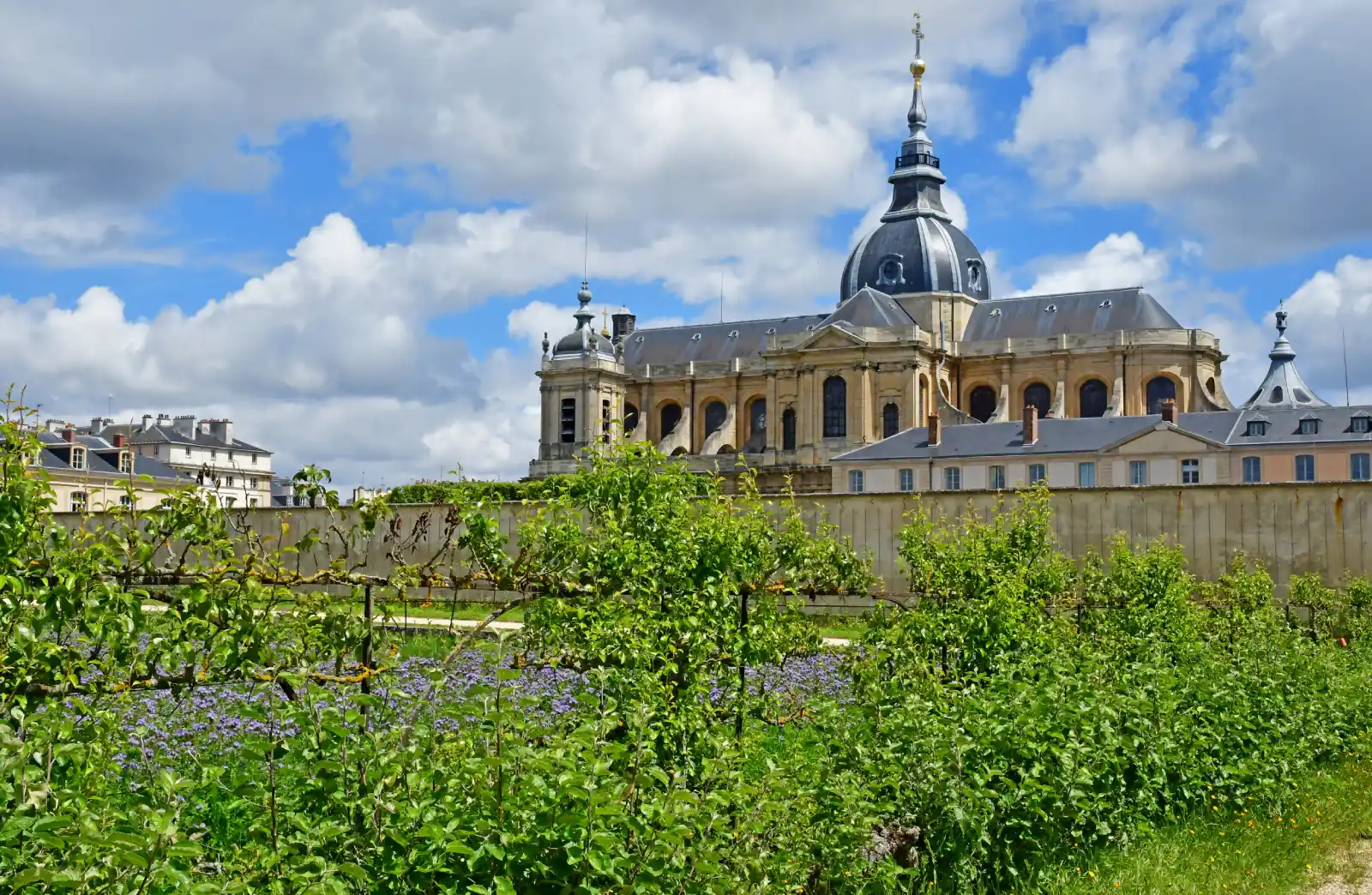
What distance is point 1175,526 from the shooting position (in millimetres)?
18172

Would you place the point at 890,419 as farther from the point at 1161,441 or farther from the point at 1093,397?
the point at 1161,441

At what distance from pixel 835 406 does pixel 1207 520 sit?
44.9m

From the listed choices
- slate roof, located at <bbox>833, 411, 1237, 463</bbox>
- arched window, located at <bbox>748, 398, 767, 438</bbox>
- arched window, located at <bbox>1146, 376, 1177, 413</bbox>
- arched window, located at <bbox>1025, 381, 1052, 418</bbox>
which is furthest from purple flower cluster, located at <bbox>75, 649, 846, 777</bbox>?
arched window, located at <bbox>748, 398, 767, 438</bbox>

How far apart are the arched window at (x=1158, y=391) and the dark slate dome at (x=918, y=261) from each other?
39.4ft

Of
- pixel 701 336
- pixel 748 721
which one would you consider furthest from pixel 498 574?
pixel 701 336

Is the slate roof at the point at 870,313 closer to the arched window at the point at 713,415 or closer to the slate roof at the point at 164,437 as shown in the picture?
the arched window at the point at 713,415

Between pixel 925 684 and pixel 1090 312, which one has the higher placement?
pixel 1090 312

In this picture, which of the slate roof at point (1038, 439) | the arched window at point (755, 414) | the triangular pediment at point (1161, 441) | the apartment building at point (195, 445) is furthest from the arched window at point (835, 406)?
the apartment building at point (195, 445)

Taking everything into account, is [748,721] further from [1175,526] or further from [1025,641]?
[1175,526]

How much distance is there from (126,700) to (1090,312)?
65435mm

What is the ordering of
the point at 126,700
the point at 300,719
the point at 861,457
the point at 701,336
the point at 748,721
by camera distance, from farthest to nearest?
the point at 701,336
the point at 861,457
the point at 748,721
the point at 126,700
the point at 300,719

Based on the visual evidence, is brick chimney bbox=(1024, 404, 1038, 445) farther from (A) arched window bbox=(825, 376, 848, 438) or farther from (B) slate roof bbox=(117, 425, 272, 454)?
(B) slate roof bbox=(117, 425, 272, 454)

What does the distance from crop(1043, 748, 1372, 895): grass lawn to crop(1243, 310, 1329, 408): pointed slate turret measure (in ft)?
186

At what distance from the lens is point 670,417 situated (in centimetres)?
7550
